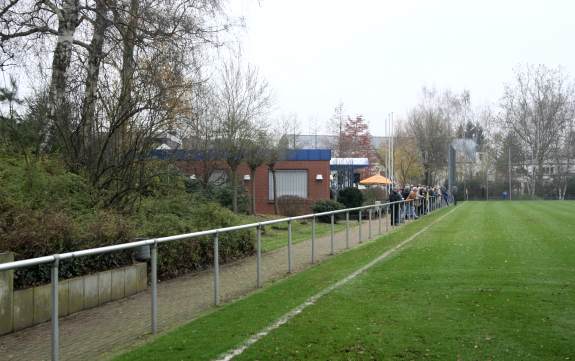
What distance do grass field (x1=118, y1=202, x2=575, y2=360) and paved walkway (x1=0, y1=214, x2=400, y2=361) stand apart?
403mm

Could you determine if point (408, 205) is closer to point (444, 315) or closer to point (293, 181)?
point (293, 181)

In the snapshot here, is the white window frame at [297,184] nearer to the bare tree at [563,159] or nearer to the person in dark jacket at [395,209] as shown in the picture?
the person in dark jacket at [395,209]

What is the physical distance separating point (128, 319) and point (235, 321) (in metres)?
1.30

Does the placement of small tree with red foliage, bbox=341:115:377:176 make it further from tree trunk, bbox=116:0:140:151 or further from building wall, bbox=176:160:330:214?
tree trunk, bbox=116:0:140:151

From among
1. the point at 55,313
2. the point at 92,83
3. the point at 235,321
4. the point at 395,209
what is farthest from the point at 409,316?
the point at 395,209

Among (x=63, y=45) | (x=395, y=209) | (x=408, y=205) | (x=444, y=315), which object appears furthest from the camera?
(x=408, y=205)

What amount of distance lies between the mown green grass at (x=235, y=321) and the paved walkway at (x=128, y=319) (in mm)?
342

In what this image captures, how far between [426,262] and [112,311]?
6.72 metres

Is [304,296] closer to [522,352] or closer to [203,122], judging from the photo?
[522,352]

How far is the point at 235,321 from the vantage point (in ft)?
24.7

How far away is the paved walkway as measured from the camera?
6.37m

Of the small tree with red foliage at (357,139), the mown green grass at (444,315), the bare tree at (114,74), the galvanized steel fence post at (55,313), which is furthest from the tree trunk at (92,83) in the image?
the small tree with red foliage at (357,139)

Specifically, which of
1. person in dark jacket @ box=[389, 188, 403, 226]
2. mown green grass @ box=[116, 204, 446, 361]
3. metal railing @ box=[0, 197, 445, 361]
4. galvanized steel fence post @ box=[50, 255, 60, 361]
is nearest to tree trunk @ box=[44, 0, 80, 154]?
metal railing @ box=[0, 197, 445, 361]

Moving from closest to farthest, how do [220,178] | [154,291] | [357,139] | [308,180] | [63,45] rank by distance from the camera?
[154,291]
[63,45]
[220,178]
[308,180]
[357,139]
